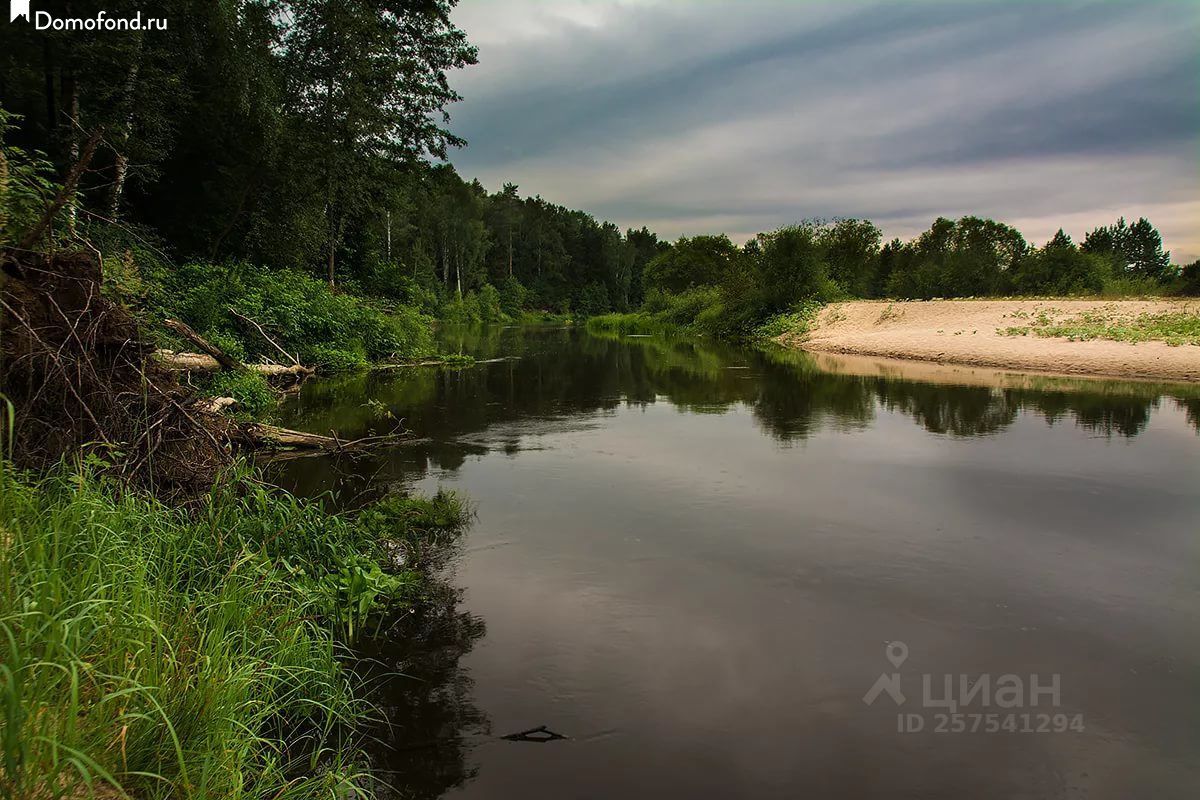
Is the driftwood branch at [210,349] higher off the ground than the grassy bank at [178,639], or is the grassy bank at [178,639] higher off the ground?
the driftwood branch at [210,349]

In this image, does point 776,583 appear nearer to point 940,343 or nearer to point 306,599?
point 306,599

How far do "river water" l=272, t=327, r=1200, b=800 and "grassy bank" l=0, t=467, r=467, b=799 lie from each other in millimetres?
477

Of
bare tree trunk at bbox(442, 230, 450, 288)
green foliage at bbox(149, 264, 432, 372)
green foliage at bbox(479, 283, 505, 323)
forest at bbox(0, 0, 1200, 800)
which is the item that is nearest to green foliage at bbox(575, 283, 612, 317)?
green foliage at bbox(479, 283, 505, 323)

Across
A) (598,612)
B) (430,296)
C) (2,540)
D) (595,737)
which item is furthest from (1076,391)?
(430,296)

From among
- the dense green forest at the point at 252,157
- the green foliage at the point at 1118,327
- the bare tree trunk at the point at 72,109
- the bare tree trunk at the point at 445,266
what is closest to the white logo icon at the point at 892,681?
the dense green forest at the point at 252,157

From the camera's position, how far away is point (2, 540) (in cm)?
244

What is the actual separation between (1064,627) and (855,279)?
207ft

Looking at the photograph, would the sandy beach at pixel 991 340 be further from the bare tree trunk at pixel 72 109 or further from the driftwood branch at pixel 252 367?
the bare tree trunk at pixel 72 109

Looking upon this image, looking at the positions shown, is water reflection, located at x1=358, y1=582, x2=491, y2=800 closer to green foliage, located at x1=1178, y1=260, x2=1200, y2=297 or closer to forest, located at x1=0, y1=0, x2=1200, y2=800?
forest, located at x1=0, y1=0, x2=1200, y2=800

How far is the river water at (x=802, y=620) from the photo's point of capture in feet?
12.6
